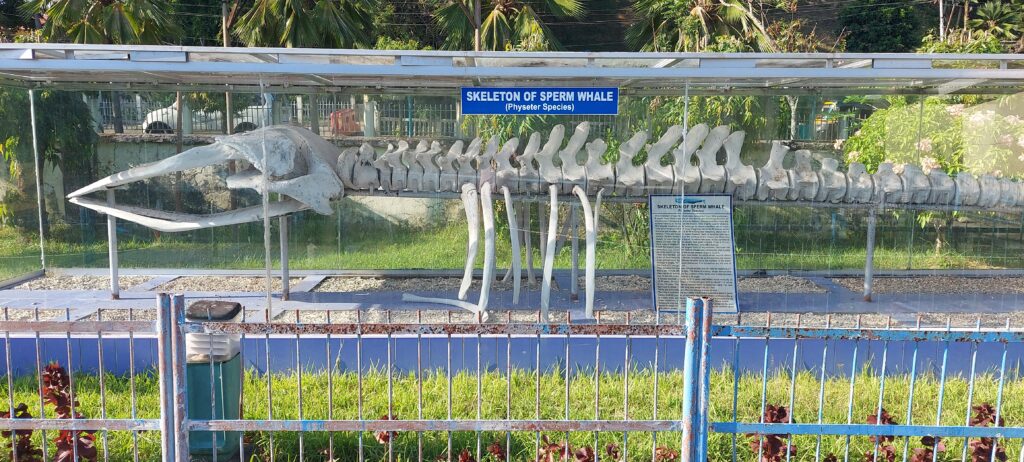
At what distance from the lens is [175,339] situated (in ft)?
10.6

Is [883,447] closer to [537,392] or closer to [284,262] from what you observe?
[537,392]

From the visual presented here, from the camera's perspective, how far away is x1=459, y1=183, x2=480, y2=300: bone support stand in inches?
246

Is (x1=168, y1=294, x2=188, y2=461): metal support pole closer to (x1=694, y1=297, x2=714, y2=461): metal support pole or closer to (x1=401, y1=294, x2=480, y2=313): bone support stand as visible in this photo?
(x1=694, y1=297, x2=714, y2=461): metal support pole

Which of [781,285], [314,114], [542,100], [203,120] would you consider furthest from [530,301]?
[203,120]

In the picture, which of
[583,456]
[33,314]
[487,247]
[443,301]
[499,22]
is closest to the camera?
[583,456]

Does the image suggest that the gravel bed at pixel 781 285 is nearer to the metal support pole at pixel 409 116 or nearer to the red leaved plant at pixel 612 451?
the metal support pole at pixel 409 116

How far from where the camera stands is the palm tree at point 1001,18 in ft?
70.5

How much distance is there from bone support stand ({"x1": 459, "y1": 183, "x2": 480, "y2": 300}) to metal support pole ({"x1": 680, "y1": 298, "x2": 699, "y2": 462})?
3.08 meters

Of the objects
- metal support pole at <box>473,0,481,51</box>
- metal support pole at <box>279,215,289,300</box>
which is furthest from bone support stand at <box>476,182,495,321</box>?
metal support pole at <box>473,0,481,51</box>

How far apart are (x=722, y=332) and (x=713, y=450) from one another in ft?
4.07

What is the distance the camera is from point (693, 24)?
513 inches

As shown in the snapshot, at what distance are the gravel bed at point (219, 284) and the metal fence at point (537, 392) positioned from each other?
1.44m

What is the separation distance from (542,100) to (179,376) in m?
3.66

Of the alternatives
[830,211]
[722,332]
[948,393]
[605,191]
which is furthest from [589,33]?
[722,332]
